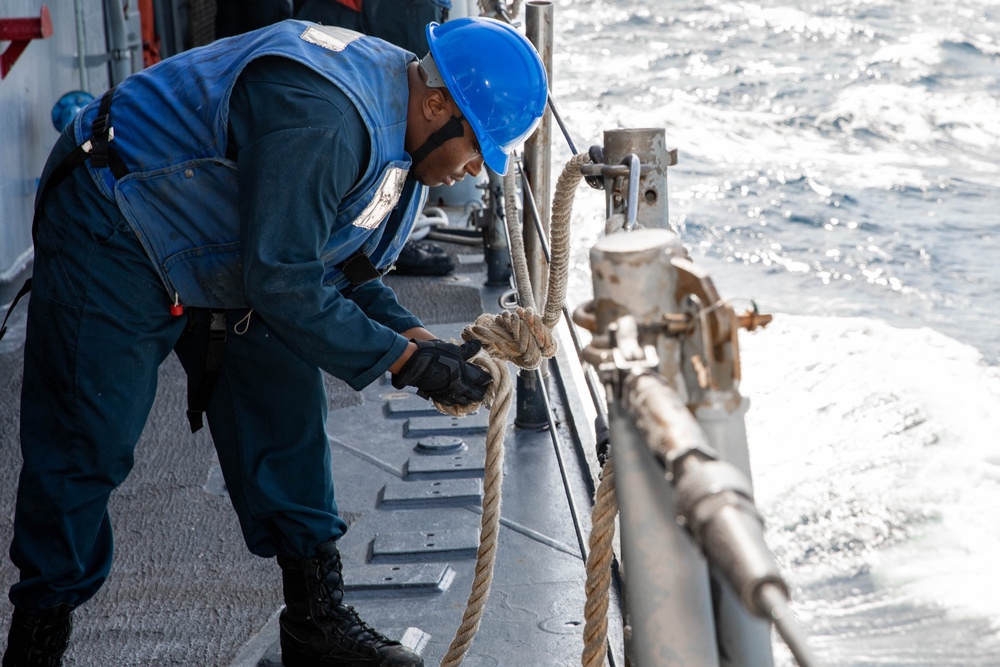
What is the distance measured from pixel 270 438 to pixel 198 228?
1.75 feet

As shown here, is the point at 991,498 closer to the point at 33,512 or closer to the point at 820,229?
the point at 820,229

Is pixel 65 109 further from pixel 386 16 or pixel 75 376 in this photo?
pixel 75 376

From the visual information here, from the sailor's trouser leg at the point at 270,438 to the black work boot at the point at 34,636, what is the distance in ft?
1.36

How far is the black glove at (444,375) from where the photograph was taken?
7.00 feet

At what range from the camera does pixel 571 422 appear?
3973 millimetres

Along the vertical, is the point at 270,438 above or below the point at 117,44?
below

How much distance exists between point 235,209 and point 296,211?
0.24m

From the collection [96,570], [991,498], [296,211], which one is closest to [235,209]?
[296,211]

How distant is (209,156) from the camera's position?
2.10 m

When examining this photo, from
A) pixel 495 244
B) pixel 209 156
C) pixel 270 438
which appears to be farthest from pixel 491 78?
pixel 495 244

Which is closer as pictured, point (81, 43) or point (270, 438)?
point (270, 438)

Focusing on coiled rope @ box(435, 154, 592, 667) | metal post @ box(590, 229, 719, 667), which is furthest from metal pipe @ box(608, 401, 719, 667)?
coiled rope @ box(435, 154, 592, 667)

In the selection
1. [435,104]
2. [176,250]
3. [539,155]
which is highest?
[435,104]

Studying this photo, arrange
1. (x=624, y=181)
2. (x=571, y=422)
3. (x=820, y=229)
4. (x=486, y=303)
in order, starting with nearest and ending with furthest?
1. (x=624, y=181)
2. (x=571, y=422)
3. (x=486, y=303)
4. (x=820, y=229)
